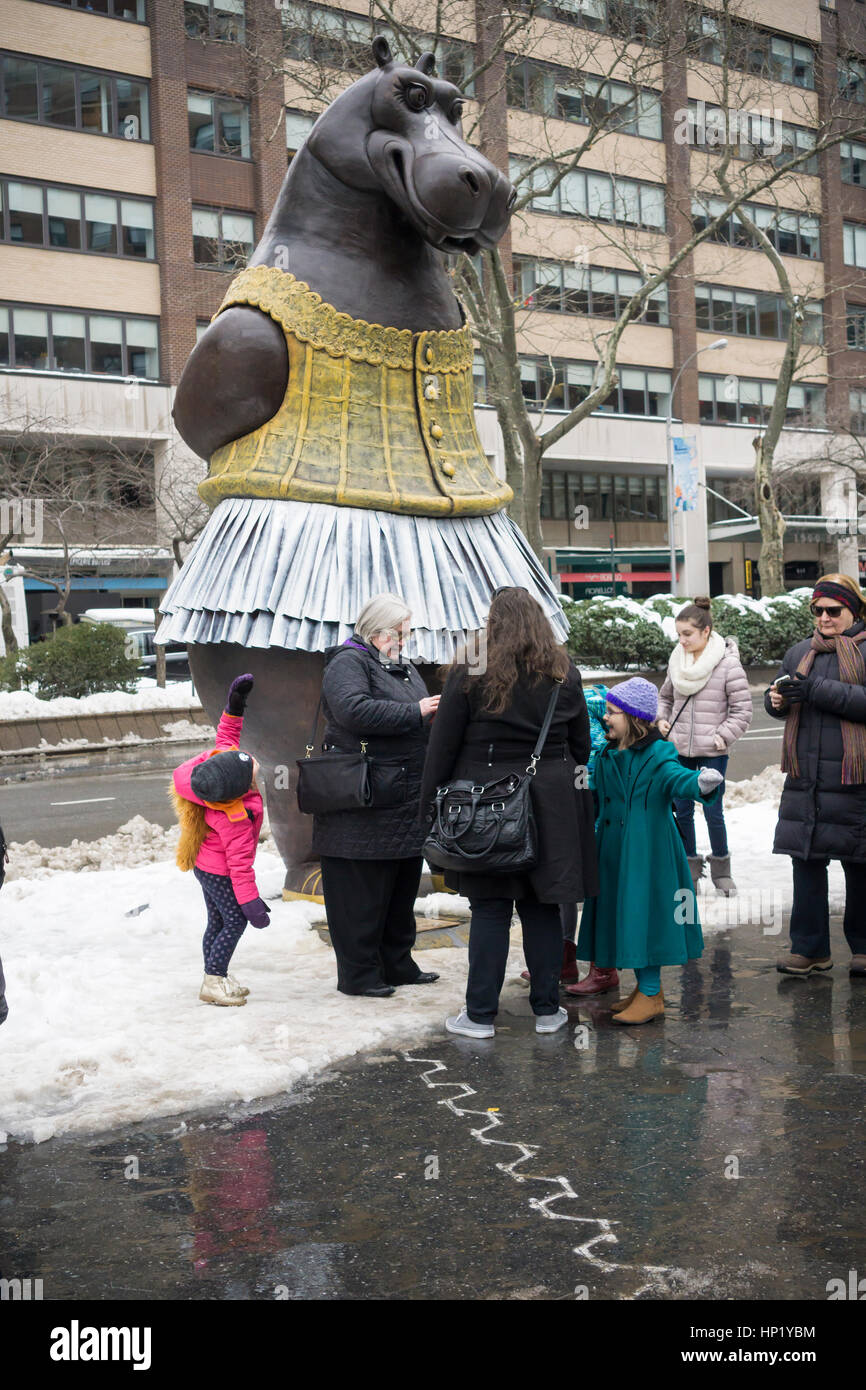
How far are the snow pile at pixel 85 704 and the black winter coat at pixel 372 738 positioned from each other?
39.2 feet

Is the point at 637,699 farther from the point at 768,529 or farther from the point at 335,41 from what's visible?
the point at 768,529

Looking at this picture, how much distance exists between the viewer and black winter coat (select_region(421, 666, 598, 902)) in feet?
16.1

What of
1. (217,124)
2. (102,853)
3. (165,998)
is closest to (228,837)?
(165,998)

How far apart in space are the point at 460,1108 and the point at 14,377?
96.7 ft

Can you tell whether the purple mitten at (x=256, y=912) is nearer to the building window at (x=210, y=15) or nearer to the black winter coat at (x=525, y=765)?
the black winter coat at (x=525, y=765)

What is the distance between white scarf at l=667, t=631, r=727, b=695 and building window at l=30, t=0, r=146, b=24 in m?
29.9

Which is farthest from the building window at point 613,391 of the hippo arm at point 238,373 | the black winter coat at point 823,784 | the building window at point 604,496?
the black winter coat at point 823,784

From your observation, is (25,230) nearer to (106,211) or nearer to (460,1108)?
(106,211)

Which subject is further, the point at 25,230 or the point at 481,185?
the point at 25,230

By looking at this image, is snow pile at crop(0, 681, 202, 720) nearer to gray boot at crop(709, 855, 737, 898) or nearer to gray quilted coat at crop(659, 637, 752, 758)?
gray quilted coat at crop(659, 637, 752, 758)

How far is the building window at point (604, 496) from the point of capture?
150 ft

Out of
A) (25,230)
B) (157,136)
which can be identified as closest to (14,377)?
(25,230)

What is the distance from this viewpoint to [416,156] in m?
5.96

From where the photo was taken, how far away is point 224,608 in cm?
605
